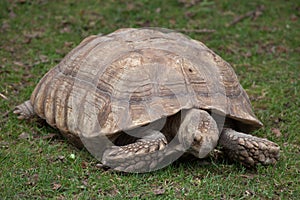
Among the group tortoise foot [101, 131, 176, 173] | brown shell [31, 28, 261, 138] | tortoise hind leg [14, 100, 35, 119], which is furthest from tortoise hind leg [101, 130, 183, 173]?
tortoise hind leg [14, 100, 35, 119]

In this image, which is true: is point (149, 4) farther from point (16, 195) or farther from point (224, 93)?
point (16, 195)

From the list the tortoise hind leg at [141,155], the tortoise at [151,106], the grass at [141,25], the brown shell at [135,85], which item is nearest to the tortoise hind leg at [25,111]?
the grass at [141,25]

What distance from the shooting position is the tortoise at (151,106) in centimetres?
425

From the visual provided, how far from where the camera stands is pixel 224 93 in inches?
183

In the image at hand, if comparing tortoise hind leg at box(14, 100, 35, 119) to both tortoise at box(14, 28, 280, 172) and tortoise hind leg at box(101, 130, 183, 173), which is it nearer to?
tortoise at box(14, 28, 280, 172)

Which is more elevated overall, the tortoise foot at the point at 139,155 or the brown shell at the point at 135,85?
the brown shell at the point at 135,85

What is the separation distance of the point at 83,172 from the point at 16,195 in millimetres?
637

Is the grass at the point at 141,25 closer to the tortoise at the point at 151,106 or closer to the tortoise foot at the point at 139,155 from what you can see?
the tortoise foot at the point at 139,155

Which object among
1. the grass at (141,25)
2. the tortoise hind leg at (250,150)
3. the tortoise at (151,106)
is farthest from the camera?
the tortoise hind leg at (250,150)

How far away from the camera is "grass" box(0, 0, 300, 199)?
4098 millimetres

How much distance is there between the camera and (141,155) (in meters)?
4.19

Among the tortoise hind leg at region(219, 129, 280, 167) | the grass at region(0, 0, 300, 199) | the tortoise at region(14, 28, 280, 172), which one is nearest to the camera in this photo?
the grass at region(0, 0, 300, 199)

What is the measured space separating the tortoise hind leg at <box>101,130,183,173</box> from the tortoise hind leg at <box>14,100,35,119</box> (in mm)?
1528

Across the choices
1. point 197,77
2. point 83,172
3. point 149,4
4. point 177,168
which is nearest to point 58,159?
point 83,172
